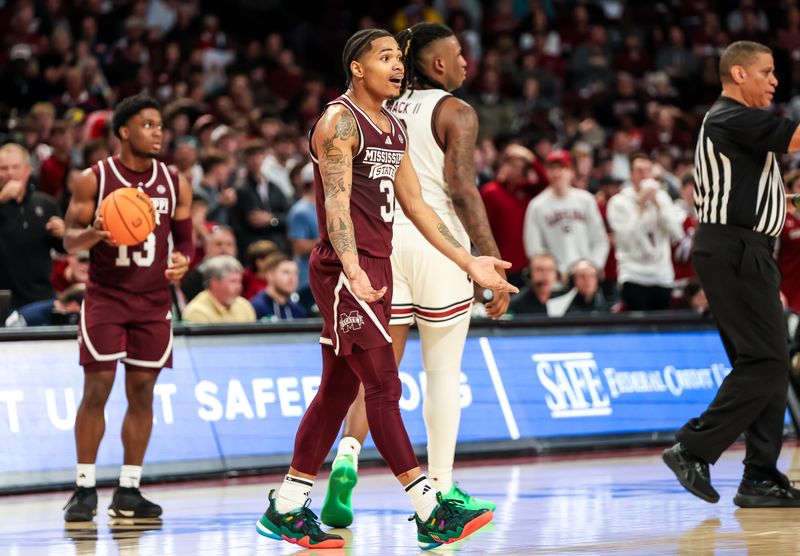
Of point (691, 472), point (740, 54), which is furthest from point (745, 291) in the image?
point (740, 54)

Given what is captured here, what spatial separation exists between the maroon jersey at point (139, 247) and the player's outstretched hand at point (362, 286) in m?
2.28

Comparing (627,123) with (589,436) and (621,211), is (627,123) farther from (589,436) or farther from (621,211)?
(589,436)

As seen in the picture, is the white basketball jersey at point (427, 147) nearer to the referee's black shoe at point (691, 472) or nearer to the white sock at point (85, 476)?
the referee's black shoe at point (691, 472)

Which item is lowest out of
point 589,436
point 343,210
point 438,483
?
point 589,436

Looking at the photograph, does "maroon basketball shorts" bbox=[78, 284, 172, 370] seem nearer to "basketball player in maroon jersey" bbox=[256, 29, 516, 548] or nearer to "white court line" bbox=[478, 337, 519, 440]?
"basketball player in maroon jersey" bbox=[256, 29, 516, 548]

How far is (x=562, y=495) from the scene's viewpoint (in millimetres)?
7961

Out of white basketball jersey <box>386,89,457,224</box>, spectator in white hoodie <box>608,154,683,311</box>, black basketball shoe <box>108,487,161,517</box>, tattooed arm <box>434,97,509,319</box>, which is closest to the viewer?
tattooed arm <box>434,97,509,319</box>

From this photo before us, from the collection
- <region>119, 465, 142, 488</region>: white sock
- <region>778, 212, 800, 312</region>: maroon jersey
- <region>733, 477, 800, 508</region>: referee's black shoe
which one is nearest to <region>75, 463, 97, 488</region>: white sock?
<region>119, 465, 142, 488</region>: white sock

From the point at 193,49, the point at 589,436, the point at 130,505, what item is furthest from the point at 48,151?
the point at 130,505

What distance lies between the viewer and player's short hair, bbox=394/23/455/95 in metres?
7.05

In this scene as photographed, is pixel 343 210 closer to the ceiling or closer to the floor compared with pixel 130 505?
closer to the ceiling

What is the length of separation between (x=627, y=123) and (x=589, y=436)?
33.3 feet

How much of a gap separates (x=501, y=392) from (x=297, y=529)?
4805 millimetres

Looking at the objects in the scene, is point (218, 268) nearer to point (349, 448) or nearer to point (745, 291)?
point (349, 448)
